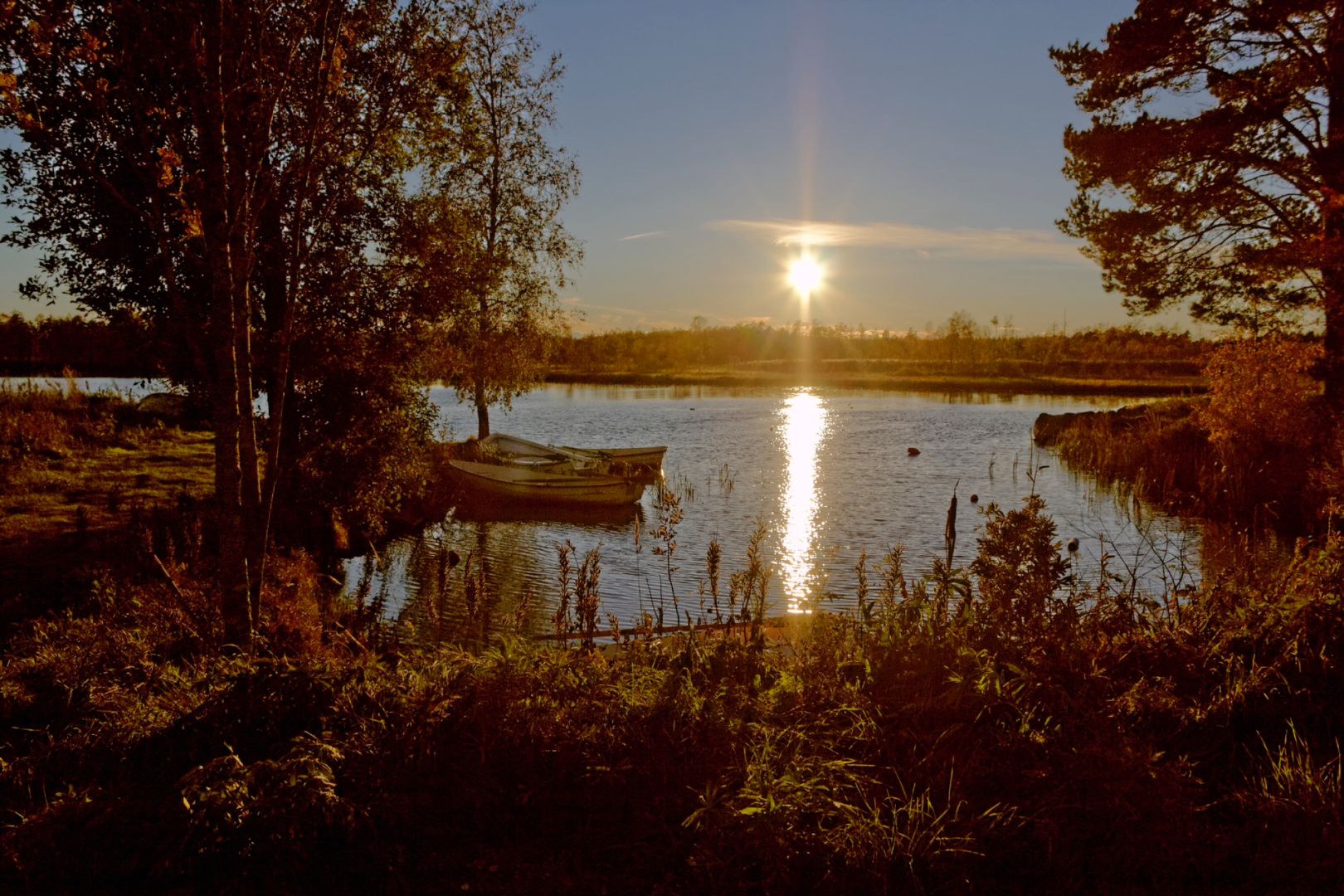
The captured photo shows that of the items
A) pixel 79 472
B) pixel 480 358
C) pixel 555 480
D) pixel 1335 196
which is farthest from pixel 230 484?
pixel 1335 196

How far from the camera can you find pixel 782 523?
2114 cm

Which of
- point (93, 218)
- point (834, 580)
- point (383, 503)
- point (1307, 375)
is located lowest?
point (834, 580)

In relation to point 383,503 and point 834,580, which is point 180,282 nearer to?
point 383,503

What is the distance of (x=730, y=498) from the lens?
24828 millimetres

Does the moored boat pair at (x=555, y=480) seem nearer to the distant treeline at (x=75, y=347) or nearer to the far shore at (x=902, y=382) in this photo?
the distant treeline at (x=75, y=347)

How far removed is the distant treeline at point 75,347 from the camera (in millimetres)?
13273

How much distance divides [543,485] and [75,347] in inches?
1949

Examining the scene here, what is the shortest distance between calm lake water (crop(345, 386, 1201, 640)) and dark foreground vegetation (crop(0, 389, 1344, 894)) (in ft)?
6.63

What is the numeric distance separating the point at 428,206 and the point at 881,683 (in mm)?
12558

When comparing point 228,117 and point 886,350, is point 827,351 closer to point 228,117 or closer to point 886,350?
point 886,350

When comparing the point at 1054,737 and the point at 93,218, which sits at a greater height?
the point at 93,218

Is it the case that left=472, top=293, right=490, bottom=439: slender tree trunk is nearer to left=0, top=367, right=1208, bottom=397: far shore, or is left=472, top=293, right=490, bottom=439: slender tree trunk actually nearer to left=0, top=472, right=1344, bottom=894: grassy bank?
left=0, top=472, right=1344, bottom=894: grassy bank

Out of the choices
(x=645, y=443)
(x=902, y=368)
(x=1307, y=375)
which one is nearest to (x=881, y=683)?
(x=1307, y=375)

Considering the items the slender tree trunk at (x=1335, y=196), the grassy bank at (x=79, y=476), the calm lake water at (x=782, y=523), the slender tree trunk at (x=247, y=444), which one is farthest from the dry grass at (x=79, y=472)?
the slender tree trunk at (x=1335, y=196)
